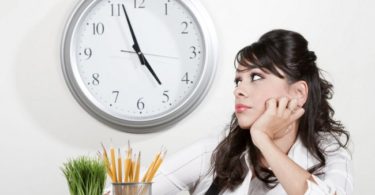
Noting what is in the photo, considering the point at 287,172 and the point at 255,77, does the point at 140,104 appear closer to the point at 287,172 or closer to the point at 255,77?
the point at 255,77

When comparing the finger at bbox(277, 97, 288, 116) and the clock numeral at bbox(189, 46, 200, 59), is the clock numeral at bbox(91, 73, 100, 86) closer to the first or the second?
the clock numeral at bbox(189, 46, 200, 59)

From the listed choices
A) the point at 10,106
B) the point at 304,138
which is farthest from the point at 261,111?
the point at 10,106

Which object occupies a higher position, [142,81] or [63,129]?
[142,81]

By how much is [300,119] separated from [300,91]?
0.12 metres

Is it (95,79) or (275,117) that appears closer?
(275,117)

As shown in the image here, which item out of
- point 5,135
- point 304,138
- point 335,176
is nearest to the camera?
point 335,176

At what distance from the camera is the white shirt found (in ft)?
6.48

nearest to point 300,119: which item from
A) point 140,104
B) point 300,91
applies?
point 300,91

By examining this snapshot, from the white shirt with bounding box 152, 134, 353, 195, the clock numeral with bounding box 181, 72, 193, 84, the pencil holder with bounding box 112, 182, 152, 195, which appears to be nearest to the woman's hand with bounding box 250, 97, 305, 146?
the white shirt with bounding box 152, 134, 353, 195

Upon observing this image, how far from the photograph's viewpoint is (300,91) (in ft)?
6.76

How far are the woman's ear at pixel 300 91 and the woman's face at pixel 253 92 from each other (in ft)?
0.19

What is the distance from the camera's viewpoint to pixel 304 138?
2.12m

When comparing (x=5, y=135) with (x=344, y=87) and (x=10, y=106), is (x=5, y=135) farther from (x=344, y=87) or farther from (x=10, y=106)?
(x=344, y=87)

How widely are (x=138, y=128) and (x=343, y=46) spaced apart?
0.95 m
